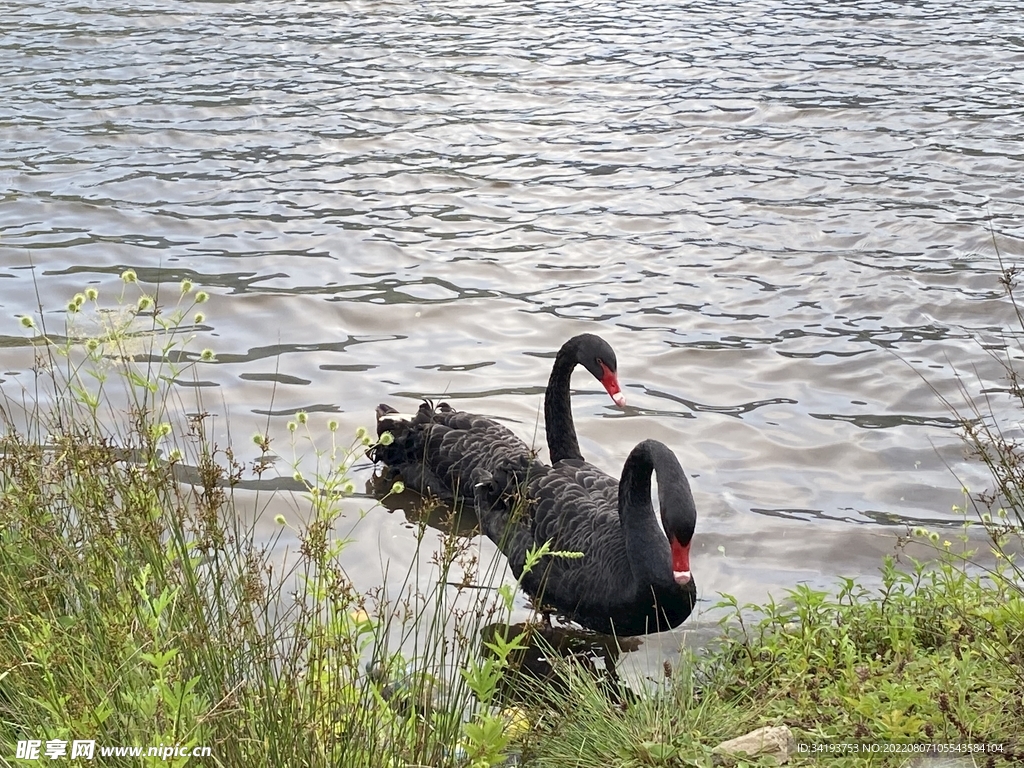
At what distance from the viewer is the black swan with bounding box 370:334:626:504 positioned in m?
5.74

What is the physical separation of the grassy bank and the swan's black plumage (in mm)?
507

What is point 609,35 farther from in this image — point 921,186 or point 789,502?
point 789,502

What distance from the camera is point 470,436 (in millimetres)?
6098

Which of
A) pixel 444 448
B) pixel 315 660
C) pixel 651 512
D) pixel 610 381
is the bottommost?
pixel 444 448

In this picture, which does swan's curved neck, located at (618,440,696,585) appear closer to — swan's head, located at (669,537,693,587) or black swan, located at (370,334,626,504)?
swan's head, located at (669,537,693,587)

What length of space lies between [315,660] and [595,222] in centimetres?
664

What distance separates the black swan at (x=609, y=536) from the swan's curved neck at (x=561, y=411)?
0.19 m

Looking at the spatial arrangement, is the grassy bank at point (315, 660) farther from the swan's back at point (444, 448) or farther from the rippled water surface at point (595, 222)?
the swan's back at point (444, 448)

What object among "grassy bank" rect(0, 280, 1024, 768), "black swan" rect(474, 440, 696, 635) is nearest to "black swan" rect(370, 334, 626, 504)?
"black swan" rect(474, 440, 696, 635)

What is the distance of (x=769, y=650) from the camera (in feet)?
13.0

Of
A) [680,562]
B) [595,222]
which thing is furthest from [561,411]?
[595,222]

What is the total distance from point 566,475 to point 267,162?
5.94m

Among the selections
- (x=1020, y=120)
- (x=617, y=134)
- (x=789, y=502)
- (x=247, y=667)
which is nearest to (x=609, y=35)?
(x=617, y=134)

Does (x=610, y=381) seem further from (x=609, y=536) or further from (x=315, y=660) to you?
(x=315, y=660)
